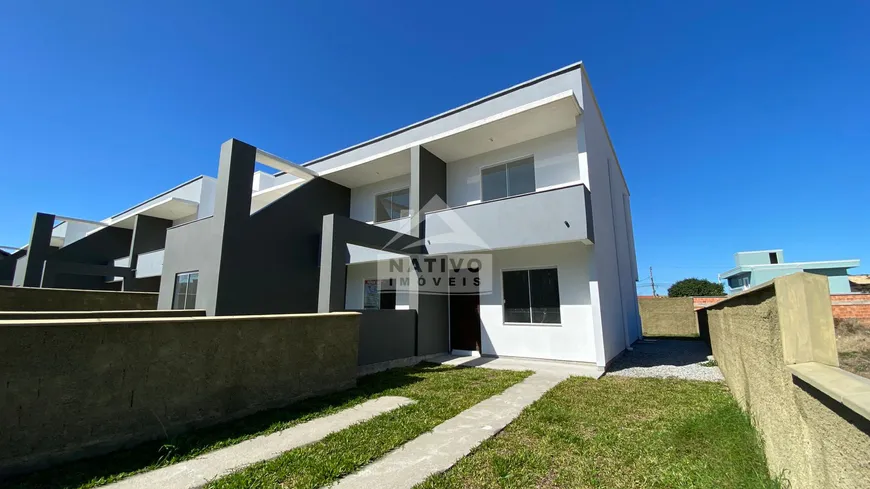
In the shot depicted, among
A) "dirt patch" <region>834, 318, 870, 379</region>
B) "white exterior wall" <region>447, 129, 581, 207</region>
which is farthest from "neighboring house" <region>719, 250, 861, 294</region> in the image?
"white exterior wall" <region>447, 129, 581, 207</region>

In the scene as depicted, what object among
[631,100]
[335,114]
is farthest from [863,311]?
[335,114]

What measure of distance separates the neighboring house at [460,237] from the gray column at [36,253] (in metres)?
9.02

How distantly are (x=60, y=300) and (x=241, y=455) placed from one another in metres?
8.70

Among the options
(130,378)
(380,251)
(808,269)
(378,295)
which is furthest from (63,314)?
(808,269)

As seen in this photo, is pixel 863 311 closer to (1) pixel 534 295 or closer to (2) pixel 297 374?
(1) pixel 534 295

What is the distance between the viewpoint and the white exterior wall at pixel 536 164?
9547 millimetres

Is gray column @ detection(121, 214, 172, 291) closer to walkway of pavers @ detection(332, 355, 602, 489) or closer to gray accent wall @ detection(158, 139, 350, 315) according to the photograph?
gray accent wall @ detection(158, 139, 350, 315)

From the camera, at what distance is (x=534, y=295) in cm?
968

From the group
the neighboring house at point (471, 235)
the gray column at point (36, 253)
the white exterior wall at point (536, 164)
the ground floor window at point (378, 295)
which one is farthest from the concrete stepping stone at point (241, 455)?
the gray column at point (36, 253)

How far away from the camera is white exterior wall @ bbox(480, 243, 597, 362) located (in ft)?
28.9

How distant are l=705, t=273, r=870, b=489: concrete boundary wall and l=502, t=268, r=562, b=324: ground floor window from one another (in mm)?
5932

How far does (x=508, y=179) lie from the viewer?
10.6m

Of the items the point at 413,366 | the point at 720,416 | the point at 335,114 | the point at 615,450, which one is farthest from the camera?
the point at 335,114

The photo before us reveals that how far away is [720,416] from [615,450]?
6.20 ft
